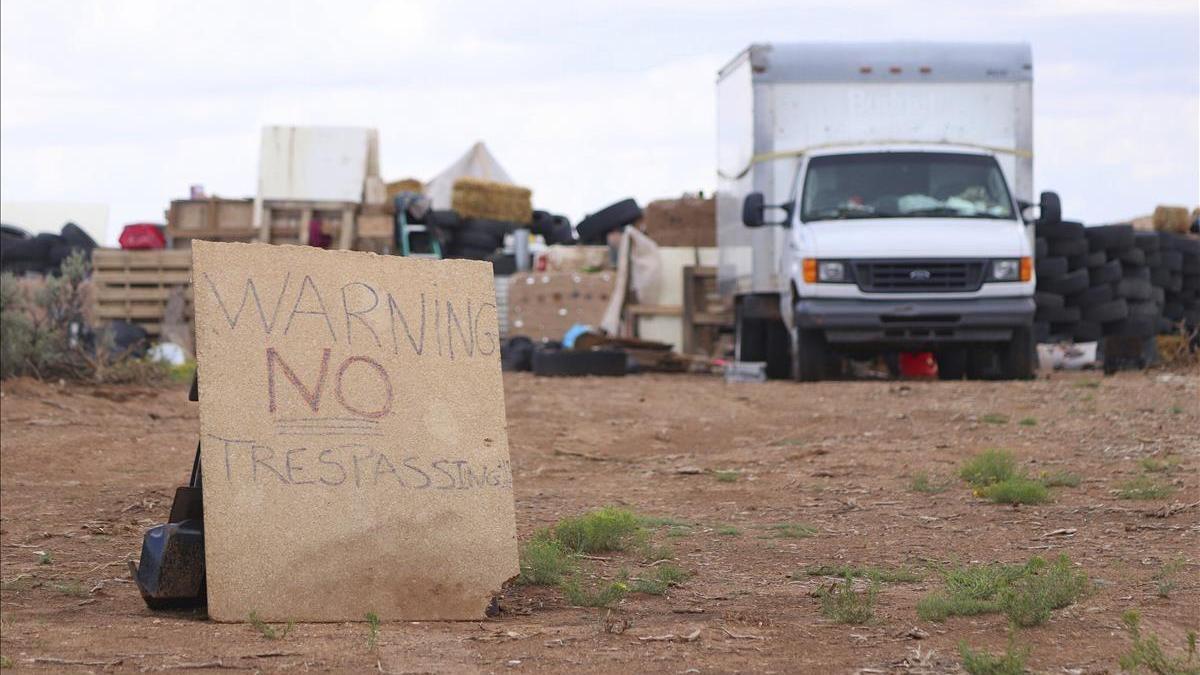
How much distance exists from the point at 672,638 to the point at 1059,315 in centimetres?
1678

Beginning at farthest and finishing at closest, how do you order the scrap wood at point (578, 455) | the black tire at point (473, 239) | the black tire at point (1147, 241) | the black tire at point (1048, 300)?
the black tire at point (473, 239)
the black tire at point (1147, 241)
the black tire at point (1048, 300)
the scrap wood at point (578, 455)

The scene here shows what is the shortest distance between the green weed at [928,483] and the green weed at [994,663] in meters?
4.47

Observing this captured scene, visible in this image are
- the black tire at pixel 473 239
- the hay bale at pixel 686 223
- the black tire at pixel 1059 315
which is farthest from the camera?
the black tire at pixel 473 239

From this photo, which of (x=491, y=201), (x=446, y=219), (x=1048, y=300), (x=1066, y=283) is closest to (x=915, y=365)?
(x=1048, y=300)

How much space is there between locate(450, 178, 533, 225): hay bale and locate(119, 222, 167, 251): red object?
5409 mm

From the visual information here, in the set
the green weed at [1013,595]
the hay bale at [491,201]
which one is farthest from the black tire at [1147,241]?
the green weed at [1013,595]

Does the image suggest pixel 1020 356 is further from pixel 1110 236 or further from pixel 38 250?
pixel 38 250

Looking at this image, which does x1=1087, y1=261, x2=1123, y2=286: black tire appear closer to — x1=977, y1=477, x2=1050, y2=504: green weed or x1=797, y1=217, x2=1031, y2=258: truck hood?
x1=797, y1=217, x2=1031, y2=258: truck hood

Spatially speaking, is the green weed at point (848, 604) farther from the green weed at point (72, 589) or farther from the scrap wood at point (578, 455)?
the scrap wood at point (578, 455)

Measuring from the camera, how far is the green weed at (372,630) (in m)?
4.86

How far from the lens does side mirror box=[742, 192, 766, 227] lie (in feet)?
56.5

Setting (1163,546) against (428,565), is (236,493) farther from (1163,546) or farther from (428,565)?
(1163,546)

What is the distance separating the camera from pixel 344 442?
561cm

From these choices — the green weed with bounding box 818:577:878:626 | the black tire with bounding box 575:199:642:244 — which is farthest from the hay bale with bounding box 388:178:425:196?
the green weed with bounding box 818:577:878:626
